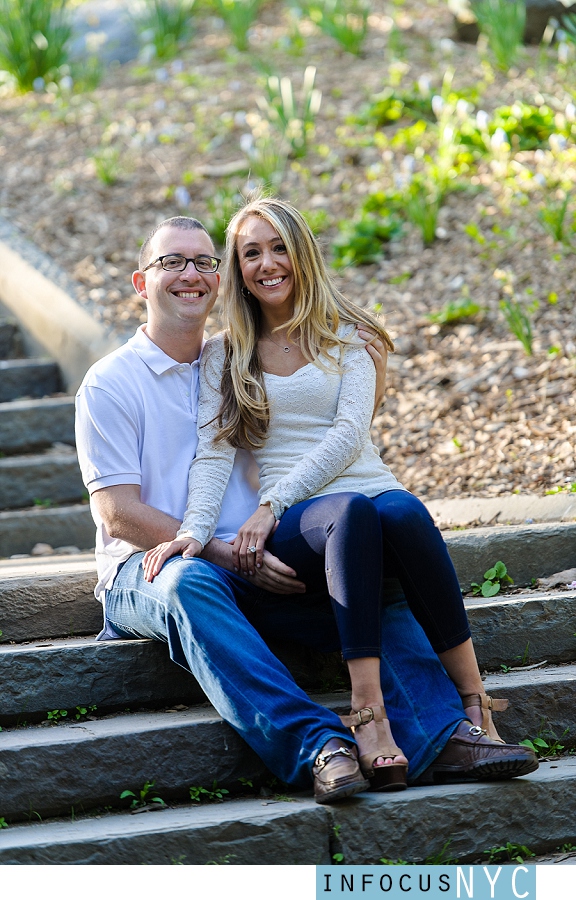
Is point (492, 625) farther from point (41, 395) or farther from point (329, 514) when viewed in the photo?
point (41, 395)

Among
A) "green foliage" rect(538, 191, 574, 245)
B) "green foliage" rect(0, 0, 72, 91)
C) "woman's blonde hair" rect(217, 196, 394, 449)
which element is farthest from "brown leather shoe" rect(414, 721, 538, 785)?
"green foliage" rect(0, 0, 72, 91)

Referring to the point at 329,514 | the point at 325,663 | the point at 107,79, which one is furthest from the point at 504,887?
the point at 107,79

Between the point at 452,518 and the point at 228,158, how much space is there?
3377 mm

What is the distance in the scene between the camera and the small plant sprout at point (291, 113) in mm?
5555

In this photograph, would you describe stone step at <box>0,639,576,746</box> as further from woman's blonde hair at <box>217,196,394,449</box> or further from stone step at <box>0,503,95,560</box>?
stone step at <box>0,503,95,560</box>

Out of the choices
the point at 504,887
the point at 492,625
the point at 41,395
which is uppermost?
the point at 492,625

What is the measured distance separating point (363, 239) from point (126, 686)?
3092 millimetres

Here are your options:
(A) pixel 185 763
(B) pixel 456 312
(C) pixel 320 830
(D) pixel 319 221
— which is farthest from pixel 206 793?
(D) pixel 319 221

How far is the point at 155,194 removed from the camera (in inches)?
219

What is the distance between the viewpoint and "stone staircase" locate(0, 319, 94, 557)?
3646mm

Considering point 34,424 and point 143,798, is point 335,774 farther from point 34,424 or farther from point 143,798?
point 34,424

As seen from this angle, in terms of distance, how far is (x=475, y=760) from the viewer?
82.5 inches

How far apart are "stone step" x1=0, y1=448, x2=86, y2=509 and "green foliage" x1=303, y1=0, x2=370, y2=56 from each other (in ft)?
13.8

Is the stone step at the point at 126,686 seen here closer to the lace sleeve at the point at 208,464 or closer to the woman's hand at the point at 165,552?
the woman's hand at the point at 165,552
